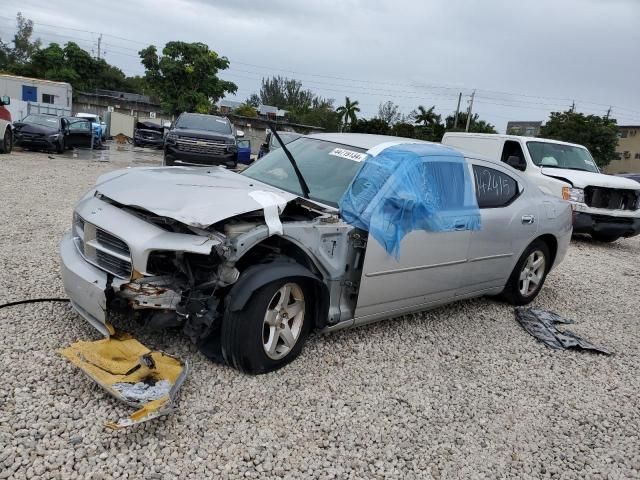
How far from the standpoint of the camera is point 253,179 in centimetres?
434

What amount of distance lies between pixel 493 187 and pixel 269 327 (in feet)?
8.56

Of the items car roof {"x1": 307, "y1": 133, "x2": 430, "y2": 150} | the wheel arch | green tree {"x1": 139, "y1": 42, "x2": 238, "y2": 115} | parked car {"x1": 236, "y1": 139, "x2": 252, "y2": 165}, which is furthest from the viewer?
green tree {"x1": 139, "y1": 42, "x2": 238, "y2": 115}

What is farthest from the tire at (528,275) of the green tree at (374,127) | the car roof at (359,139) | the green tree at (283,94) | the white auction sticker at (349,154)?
A: the green tree at (283,94)

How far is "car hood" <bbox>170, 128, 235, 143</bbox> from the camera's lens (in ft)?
46.9

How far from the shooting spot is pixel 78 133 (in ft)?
69.1

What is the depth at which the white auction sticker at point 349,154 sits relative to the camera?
13.6ft

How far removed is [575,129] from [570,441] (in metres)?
46.5

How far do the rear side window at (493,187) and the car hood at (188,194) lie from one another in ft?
6.06

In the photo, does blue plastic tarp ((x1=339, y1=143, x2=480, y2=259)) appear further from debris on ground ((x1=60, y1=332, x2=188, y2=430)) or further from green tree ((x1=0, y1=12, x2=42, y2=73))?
green tree ((x1=0, y1=12, x2=42, y2=73))

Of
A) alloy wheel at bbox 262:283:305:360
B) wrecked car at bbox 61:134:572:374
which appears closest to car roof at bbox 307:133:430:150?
wrecked car at bbox 61:134:572:374

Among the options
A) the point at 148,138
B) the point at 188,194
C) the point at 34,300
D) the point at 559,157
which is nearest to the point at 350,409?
the point at 188,194

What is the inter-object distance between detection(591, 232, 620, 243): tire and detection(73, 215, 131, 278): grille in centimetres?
912

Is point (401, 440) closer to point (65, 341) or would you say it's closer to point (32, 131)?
point (65, 341)

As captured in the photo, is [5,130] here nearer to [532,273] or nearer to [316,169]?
[316,169]
